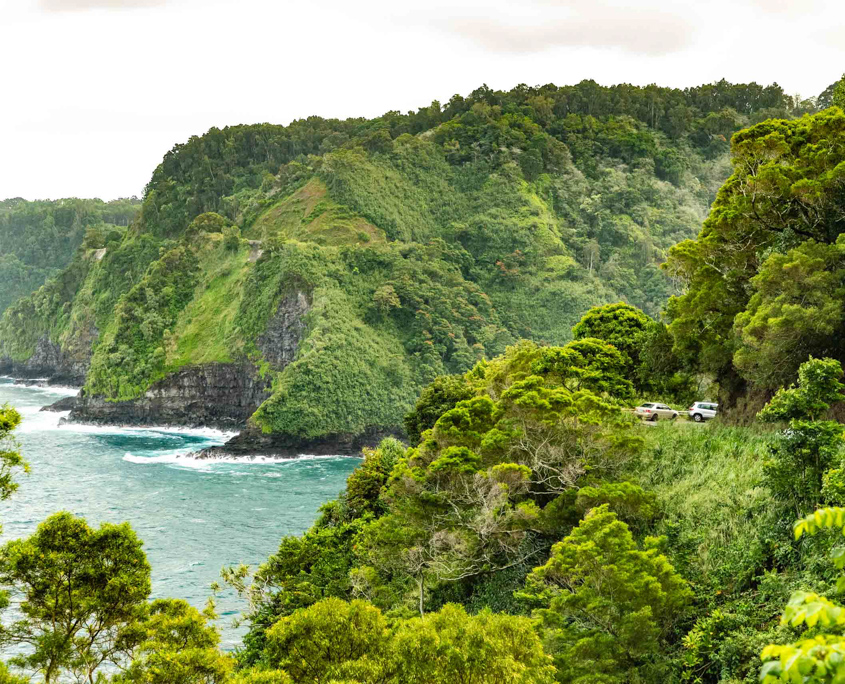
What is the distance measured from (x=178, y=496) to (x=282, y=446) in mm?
18120

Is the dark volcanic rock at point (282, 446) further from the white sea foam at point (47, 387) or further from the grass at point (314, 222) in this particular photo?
the white sea foam at point (47, 387)

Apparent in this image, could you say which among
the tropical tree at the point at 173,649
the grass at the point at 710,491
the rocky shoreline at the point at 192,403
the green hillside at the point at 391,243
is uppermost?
the green hillside at the point at 391,243

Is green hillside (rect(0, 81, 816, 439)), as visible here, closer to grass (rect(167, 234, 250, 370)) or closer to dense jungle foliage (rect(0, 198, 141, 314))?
grass (rect(167, 234, 250, 370))

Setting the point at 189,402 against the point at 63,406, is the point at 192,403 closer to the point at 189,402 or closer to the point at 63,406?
the point at 189,402

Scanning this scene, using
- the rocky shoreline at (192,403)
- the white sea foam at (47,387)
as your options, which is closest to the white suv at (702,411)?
the rocky shoreline at (192,403)

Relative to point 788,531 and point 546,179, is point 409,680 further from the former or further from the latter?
point 546,179

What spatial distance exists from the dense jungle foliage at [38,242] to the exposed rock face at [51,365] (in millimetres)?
41811

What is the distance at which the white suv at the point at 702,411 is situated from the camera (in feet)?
112

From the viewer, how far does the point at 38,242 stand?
180000 mm

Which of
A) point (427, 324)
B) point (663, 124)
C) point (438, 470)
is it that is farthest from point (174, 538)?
point (663, 124)

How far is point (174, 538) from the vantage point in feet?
162

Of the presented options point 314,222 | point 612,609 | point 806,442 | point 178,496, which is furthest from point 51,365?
point 806,442

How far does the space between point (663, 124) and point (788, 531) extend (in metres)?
138

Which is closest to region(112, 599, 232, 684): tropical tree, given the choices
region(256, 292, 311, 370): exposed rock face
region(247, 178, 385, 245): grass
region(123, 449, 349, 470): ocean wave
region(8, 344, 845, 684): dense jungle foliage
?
region(8, 344, 845, 684): dense jungle foliage
